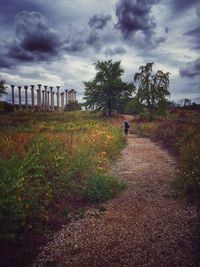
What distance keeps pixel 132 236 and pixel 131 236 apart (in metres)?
0.02

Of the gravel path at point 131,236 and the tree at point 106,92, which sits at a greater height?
the tree at point 106,92

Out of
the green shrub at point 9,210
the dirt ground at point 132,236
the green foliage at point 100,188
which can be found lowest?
the dirt ground at point 132,236

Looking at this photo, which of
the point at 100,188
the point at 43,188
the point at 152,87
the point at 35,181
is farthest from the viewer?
the point at 152,87

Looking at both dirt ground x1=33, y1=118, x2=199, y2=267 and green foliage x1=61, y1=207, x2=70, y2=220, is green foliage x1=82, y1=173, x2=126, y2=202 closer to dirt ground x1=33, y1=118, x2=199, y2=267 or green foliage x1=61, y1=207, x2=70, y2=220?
dirt ground x1=33, y1=118, x2=199, y2=267

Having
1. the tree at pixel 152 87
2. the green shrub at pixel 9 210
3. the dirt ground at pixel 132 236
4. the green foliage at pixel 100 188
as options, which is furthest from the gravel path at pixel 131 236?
the tree at pixel 152 87

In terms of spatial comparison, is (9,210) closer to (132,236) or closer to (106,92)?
(132,236)

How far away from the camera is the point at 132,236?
218 inches

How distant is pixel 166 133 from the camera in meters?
19.5

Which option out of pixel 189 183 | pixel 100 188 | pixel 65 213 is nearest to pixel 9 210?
pixel 65 213

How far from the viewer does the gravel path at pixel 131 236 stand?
4719mm

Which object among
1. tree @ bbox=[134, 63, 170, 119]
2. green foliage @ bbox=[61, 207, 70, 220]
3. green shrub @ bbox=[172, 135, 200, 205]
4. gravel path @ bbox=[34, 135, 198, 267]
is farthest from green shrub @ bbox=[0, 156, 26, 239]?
tree @ bbox=[134, 63, 170, 119]

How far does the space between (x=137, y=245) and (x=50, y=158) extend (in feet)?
15.2

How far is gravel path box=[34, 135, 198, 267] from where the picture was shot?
15.5ft

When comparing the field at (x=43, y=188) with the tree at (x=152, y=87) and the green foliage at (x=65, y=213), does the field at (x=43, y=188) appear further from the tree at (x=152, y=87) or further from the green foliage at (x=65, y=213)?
the tree at (x=152, y=87)
